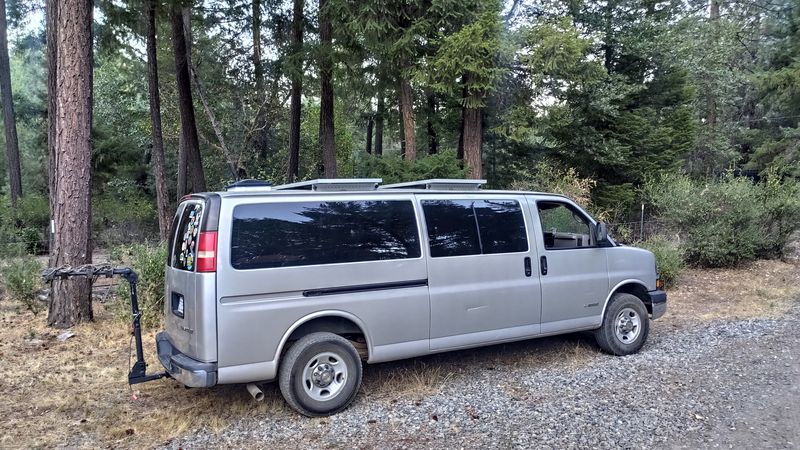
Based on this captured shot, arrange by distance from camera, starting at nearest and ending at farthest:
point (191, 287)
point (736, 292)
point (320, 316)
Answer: point (191, 287) < point (320, 316) < point (736, 292)

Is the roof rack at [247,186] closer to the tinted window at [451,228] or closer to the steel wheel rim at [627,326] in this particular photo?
the tinted window at [451,228]

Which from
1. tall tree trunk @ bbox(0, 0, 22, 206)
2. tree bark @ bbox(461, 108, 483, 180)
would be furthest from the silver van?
tall tree trunk @ bbox(0, 0, 22, 206)

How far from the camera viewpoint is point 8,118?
24016mm

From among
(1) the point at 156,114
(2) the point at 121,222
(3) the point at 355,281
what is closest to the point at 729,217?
(3) the point at 355,281

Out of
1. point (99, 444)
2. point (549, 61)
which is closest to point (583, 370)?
point (99, 444)

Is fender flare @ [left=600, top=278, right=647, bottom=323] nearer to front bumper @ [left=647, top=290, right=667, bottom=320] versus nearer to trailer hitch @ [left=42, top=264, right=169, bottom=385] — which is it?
front bumper @ [left=647, top=290, right=667, bottom=320]

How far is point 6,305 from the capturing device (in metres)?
9.31

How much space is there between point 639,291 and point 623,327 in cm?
55

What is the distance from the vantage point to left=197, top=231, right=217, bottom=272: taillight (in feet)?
13.8

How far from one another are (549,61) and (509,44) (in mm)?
1016

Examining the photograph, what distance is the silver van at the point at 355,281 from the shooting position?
14.1 ft

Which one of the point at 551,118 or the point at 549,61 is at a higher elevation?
the point at 549,61

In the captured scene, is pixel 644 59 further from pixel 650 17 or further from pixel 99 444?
pixel 99 444

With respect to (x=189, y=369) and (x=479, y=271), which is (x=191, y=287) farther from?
(x=479, y=271)
